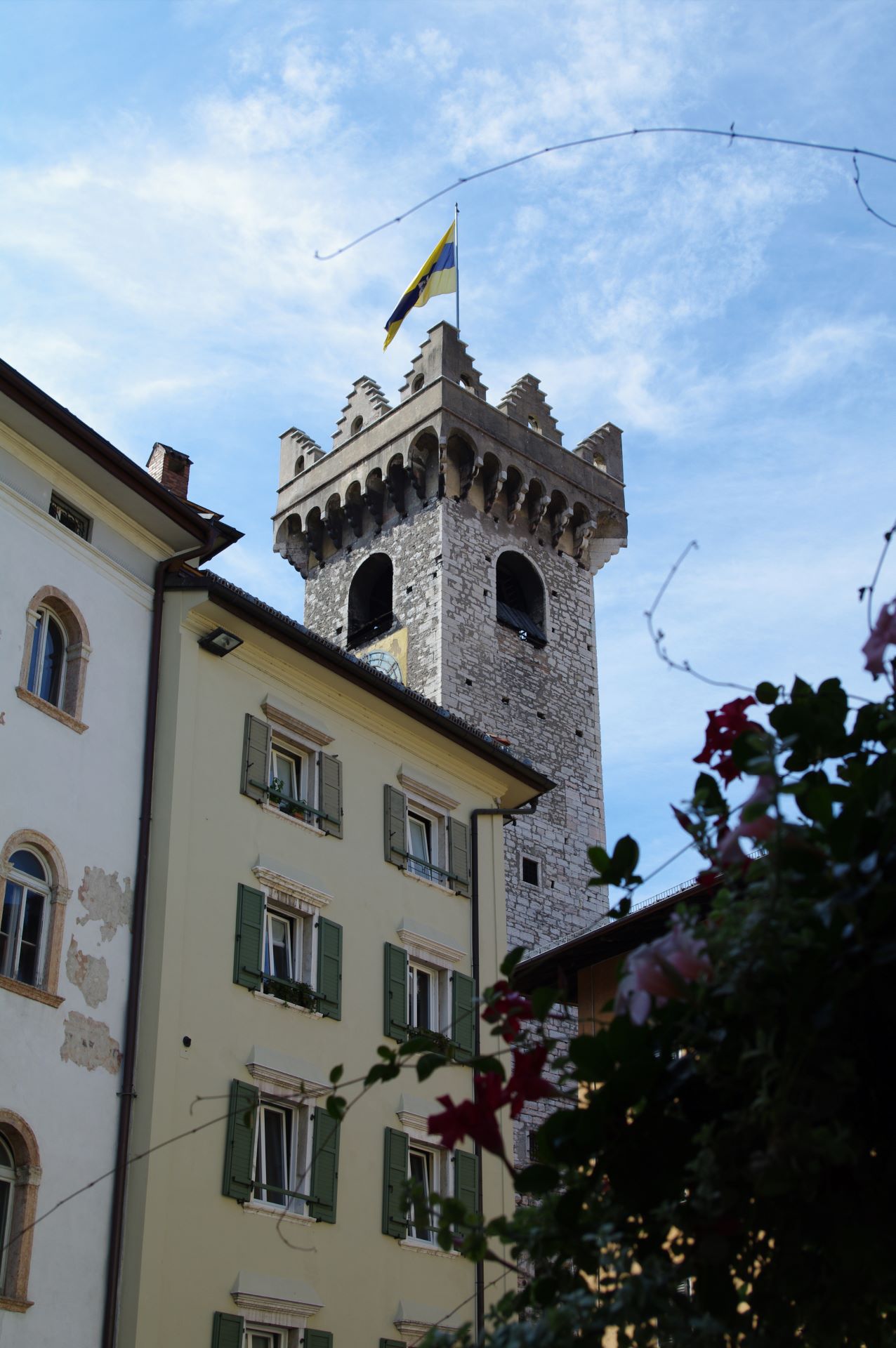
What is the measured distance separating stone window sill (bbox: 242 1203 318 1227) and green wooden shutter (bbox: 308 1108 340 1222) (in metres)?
0.08

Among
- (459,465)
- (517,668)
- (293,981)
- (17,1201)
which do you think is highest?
(459,465)

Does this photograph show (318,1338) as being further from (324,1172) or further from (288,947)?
(288,947)

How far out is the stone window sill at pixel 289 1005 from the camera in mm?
14938

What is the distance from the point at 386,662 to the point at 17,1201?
2365 centimetres

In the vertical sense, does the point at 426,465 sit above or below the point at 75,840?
above

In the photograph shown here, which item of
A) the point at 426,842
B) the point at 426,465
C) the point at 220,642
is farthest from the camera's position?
the point at 426,465

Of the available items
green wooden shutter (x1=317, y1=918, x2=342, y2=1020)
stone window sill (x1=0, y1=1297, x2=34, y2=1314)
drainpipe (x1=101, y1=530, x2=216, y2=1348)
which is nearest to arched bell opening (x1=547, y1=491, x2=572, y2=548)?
drainpipe (x1=101, y1=530, x2=216, y2=1348)

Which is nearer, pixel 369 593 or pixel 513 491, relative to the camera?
pixel 513 491

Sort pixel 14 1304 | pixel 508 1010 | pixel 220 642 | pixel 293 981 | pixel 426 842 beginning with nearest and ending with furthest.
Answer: pixel 508 1010 < pixel 14 1304 < pixel 293 981 < pixel 220 642 < pixel 426 842

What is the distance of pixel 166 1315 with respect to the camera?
12.8 meters

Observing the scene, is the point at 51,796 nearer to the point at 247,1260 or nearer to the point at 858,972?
the point at 247,1260

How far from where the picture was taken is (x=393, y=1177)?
51.7 feet

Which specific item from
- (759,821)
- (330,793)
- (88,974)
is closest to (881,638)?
(759,821)

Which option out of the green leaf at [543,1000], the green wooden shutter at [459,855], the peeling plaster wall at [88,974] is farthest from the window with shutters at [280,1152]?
the green leaf at [543,1000]
